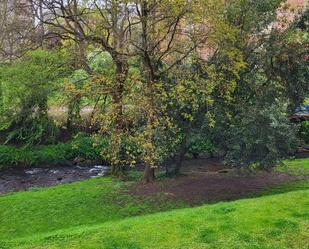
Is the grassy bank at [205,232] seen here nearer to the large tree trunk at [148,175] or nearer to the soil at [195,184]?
the soil at [195,184]

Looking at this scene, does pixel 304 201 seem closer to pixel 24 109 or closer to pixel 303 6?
pixel 303 6

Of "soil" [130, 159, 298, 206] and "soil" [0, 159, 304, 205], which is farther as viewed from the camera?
"soil" [0, 159, 304, 205]

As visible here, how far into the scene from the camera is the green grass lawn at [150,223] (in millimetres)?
9398

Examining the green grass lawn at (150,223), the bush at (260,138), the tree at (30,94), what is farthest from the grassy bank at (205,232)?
the tree at (30,94)

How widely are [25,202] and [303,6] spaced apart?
11598mm

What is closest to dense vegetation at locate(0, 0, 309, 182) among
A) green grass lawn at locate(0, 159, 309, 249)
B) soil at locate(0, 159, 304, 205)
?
soil at locate(0, 159, 304, 205)

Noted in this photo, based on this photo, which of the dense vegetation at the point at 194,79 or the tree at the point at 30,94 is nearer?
the dense vegetation at the point at 194,79

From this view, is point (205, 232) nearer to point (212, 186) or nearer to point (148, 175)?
point (212, 186)

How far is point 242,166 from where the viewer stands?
581 inches

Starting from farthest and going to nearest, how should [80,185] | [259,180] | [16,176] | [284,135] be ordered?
[16,176], [80,185], [259,180], [284,135]

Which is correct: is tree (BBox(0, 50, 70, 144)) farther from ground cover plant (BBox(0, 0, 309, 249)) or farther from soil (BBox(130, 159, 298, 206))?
soil (BBox(130, 159, 298, 206))

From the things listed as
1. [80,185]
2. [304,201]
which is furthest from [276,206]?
[80,185]

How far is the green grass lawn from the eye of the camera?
9398mm

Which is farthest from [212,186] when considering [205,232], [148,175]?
[205,232]
